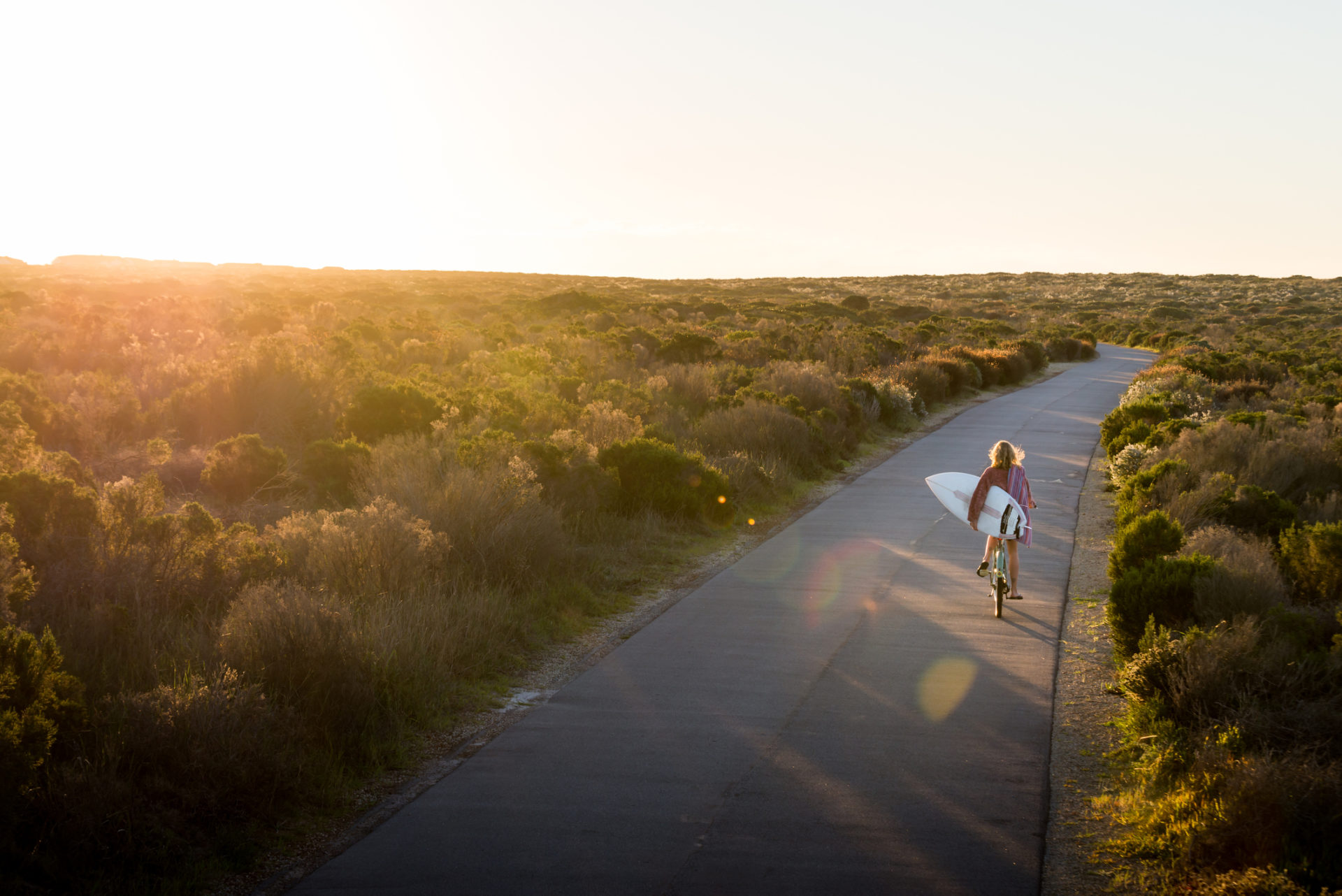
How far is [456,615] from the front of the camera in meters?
8.02

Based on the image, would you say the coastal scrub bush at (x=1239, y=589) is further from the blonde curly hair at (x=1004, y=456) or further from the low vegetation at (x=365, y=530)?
the blonde curly hair at (x=1004, y=456)

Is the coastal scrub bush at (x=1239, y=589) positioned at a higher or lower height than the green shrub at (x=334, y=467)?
higher

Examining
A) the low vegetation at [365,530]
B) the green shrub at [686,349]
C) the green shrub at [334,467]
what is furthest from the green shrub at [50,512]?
the green shrub at [686,349]

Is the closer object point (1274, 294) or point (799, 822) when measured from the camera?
point (799, 822)

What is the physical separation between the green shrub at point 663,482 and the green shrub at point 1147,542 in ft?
18.6

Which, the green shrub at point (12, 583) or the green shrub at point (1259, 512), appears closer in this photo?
the green shrub at point (12, 583)

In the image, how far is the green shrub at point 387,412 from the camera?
16.1 m

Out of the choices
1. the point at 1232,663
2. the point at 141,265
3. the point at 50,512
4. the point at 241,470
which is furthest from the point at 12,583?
the point at 141,265

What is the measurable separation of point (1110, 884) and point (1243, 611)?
3.41 m

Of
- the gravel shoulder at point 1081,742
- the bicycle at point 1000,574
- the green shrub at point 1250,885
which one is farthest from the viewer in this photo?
the bicycle at point 1000,574

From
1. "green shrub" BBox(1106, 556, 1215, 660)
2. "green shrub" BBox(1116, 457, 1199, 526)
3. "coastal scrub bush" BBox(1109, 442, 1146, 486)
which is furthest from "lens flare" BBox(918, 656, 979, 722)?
"coastal scrub bush" BBox(1109, 442, 1146, 486)

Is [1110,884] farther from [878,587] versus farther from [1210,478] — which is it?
[1210,478]

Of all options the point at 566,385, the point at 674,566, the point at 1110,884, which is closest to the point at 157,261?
the point at 566,385

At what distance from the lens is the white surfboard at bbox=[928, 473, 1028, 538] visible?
9273mm
